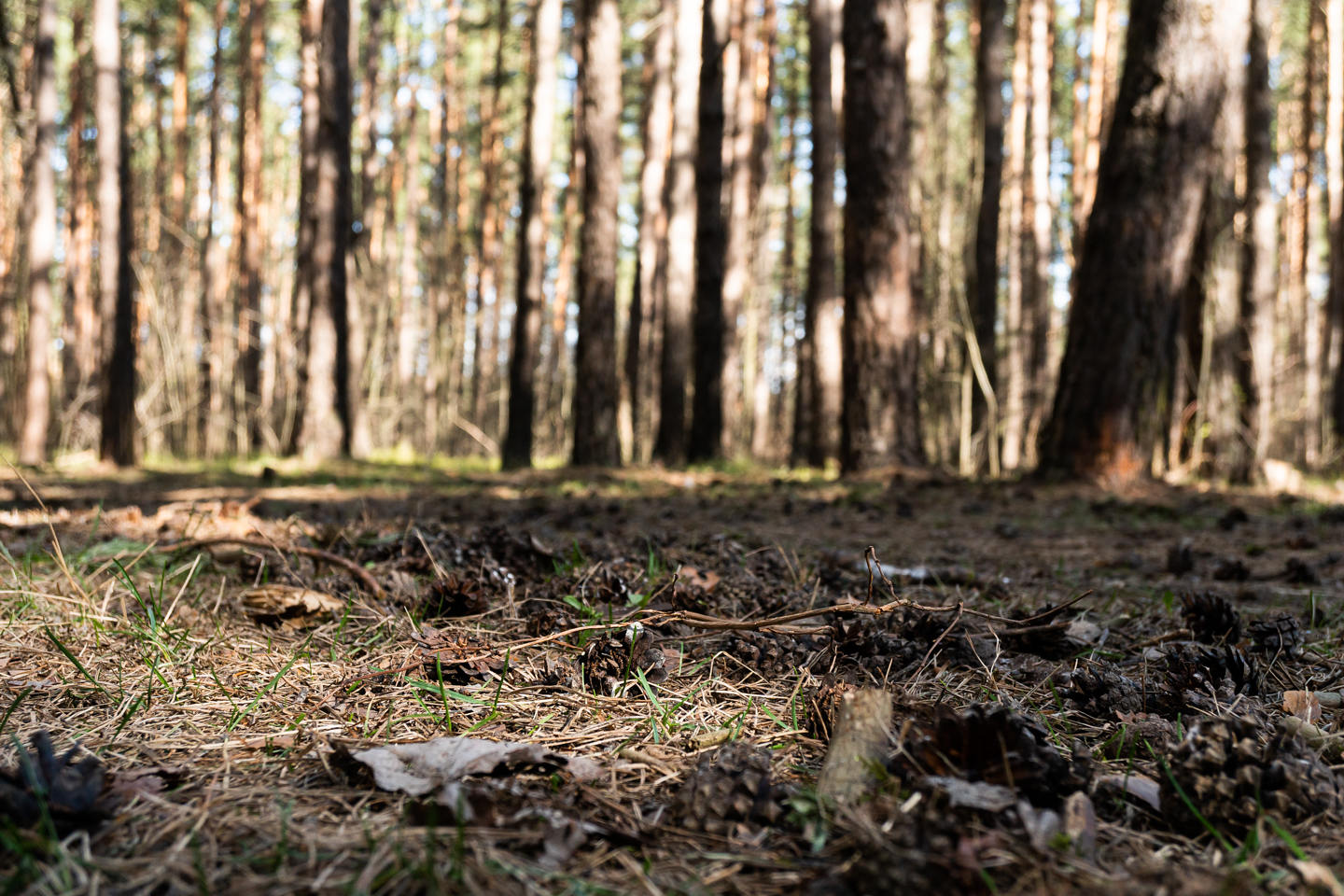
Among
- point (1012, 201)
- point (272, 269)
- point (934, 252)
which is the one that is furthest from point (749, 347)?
point (272, 269)

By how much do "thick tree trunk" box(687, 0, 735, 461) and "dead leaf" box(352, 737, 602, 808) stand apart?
9.24 m

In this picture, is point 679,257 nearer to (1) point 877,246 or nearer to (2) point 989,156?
(1) point 877,246

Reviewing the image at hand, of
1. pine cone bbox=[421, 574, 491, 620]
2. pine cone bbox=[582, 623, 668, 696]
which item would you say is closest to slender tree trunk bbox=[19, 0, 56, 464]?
pine cone bbox=[421, 574, 491, 620]

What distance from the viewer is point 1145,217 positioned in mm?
5789

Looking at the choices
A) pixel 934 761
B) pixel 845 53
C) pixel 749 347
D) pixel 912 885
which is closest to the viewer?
pixel 912 885

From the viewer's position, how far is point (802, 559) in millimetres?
3305

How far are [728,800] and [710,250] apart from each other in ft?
32.3

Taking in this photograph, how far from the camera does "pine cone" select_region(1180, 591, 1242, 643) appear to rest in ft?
7.20

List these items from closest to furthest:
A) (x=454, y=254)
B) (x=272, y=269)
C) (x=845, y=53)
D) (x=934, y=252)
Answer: (x=845, y=53) < (x=934, y=252) < (x=454, y=254) < (x=272, y=269)

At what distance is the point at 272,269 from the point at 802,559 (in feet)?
102

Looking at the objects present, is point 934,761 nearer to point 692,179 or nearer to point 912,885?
point 912,885

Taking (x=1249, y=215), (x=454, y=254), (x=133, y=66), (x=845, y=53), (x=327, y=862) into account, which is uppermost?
(x=133, y=66)

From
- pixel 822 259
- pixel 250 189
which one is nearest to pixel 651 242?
pixel 822 259

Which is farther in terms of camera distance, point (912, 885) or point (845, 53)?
point (845, 53)
